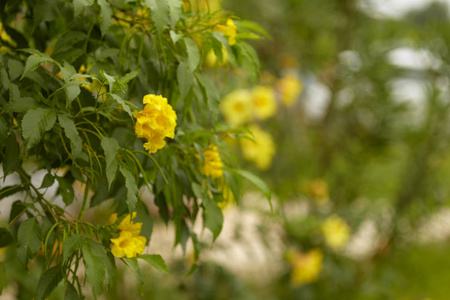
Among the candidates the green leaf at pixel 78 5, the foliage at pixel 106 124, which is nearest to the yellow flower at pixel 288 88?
the foliage at pixel 106 124

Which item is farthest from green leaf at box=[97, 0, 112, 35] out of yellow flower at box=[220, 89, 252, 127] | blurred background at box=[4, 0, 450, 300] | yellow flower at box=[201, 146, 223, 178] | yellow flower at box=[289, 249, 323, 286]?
yellow flower at box=[289, 249, 323, 286]

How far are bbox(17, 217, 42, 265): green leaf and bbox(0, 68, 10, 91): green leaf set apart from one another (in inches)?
6.1

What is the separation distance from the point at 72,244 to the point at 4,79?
205 millimetres

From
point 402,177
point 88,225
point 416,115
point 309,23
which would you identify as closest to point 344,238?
point 402,177

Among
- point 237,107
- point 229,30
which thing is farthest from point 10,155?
point 237,107

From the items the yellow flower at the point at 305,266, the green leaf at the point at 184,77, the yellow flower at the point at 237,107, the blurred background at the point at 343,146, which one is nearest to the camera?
the green leaf at the point at 184,77

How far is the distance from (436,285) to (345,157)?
799 millimetres

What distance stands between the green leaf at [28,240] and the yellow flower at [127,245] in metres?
0.08

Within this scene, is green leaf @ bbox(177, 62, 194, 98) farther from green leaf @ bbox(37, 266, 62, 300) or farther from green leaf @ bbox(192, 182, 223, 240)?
green leaf @ bbox(37, 266, 62, 300)

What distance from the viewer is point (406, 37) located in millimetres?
2414

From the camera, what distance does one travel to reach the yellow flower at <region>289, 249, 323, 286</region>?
5.98ft

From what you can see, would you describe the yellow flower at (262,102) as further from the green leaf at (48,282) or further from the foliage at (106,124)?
the green leaf at (48,282)

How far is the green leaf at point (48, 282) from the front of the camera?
0.54m

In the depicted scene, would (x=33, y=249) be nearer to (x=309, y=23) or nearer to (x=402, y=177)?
(x=309, y=23)
